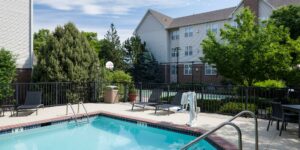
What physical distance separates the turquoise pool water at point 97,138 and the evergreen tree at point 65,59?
4646 millimetres

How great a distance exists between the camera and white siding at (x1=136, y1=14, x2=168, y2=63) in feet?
114

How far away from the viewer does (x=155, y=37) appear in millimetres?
36000

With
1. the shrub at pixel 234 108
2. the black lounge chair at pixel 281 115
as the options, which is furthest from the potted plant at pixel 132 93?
the black lounge chair at pixel 281 115

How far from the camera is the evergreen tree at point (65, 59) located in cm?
1363

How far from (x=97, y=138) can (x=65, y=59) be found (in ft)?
21.8

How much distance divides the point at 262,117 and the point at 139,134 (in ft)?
15.7

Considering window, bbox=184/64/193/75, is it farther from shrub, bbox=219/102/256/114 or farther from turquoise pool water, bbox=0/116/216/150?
turquoise pool water, bbox=0/116/216/150

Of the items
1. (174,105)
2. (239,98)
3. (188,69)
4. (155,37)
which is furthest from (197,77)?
(174,105)

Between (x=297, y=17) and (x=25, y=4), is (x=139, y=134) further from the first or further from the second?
(x=297, y=17)

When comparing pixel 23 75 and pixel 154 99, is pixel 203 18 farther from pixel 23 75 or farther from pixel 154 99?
pixel 23 75

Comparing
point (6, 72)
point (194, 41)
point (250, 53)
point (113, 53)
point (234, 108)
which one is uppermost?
point (194, 41)

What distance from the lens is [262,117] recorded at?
391 inches

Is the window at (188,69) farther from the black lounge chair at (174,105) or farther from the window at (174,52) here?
the black lounge chair at (174,105)

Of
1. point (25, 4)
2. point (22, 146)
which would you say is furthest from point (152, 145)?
point (25, 4)
